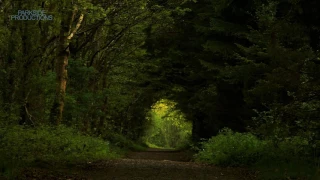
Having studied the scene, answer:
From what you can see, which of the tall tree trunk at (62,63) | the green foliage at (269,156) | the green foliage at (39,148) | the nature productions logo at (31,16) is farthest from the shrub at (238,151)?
the nature productions logo at (31,16)

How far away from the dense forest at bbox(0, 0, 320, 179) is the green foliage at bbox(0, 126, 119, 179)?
51 millimetres

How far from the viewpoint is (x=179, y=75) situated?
98.9ft

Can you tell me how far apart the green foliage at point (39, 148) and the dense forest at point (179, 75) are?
51 mm

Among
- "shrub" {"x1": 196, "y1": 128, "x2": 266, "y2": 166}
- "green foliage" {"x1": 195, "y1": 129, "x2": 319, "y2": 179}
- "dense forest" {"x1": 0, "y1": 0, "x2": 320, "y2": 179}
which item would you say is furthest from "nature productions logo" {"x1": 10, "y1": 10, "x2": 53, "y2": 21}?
"green foliage" {"x1": 195, "y1": 129, "x2": 319, "y2": 179}

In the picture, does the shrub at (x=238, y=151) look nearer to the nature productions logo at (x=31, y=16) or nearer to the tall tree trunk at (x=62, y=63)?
the tall tree trunk at (x=62, y=63)

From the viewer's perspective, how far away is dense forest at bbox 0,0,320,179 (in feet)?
31.2

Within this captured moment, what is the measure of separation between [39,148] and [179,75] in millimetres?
19402

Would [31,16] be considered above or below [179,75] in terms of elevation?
above

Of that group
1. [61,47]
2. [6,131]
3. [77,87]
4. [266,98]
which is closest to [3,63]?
[61,47]

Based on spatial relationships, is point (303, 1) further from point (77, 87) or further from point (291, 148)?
point (77, 87)

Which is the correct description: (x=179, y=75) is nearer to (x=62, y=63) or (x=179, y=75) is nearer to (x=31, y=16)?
(x=62, y=63)

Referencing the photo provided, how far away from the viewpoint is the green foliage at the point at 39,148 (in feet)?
30.1

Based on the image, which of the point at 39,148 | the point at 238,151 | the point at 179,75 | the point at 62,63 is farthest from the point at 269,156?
the point at 179,75

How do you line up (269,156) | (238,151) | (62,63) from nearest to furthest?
1. (269,156)
2. (238,151)
3. (62,63)
